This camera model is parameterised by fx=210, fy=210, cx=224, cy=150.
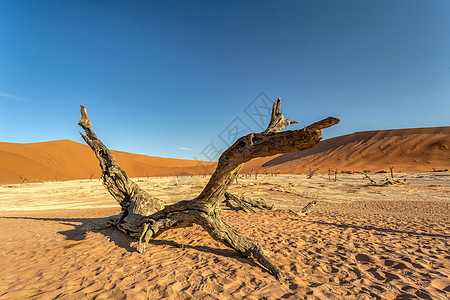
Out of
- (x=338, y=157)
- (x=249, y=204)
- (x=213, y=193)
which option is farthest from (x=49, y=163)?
(x=338, y=157)

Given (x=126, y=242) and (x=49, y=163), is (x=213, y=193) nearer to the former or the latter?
(x=126, y=242)

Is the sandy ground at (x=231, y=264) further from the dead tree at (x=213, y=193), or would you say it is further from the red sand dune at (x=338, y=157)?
the red sand dune at (x=338, y=157)

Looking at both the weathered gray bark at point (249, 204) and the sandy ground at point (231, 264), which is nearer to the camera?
the sandy ground at point (231, 264)

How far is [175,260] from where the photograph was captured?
412cm

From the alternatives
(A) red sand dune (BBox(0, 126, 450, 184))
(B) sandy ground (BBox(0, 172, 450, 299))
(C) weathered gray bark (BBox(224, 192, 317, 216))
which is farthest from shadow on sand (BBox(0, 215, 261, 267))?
(A) red sand dune (BBox(0, 126, 450, 184))

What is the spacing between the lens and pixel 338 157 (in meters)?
51.4

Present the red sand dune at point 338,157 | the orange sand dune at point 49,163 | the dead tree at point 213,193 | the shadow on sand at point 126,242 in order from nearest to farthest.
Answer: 1. the dead tree at point 213,193
2. the shadow on sand at point 126,242
3. the orange sand dune at point 49,163
4. the red sand dune at point 338,157

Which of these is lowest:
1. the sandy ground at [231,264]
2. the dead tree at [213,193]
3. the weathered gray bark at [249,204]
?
the sandy ground at [231,264]

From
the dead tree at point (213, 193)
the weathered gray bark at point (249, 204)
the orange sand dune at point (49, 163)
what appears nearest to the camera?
the dead tree at point (213, 193)

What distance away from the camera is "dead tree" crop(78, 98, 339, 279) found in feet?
9.07

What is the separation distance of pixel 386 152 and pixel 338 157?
947 centimetres

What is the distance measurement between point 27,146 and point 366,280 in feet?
229

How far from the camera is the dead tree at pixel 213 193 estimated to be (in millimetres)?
2764

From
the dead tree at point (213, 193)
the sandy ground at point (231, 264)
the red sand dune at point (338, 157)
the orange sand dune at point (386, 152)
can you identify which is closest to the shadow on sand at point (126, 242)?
the sandy ground at point (231, 264)
